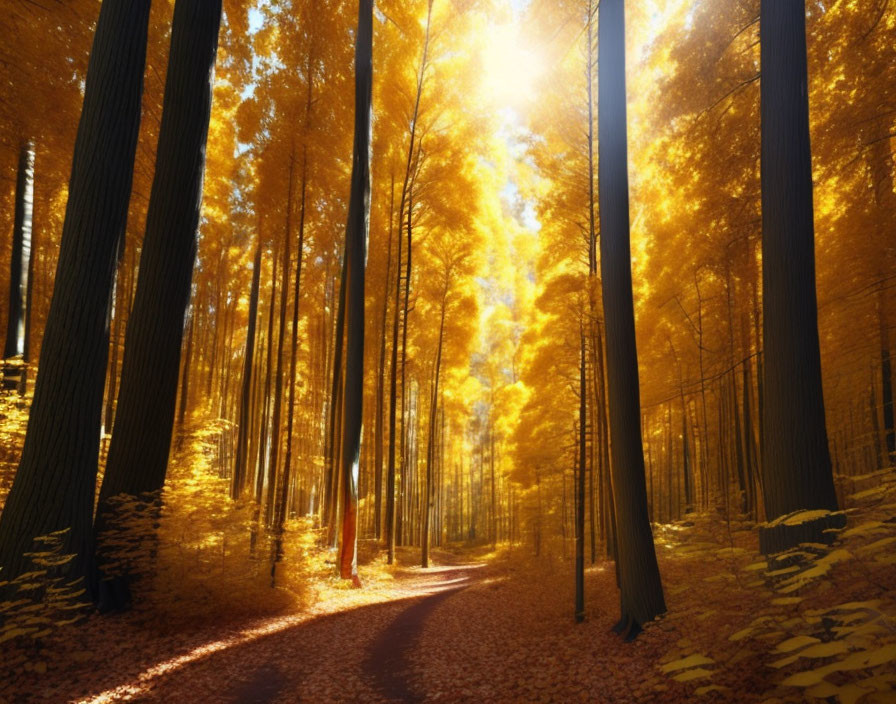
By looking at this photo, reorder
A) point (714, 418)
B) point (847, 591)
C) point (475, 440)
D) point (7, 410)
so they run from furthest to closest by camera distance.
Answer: point (475, 440) → point (714, 418) → point (7, 410) → point (847, 591)

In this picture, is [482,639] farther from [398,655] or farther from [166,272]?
[166,272]

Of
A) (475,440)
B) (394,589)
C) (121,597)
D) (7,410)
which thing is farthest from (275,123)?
(475,440)

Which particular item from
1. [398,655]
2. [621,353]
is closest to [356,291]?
[621,353]

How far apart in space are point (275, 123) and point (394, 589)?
1048cm

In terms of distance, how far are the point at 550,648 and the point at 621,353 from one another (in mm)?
4060

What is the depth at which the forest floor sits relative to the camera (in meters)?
2.52

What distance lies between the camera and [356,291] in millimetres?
10484

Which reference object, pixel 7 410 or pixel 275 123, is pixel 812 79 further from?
pixel 7 410

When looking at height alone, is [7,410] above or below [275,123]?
below

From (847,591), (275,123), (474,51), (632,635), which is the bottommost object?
(632,635)

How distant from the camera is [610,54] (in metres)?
6.14

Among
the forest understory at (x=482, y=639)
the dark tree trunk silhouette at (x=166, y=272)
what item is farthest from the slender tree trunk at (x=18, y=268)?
the dark tree trunk silhouette at (x=166, y=272)

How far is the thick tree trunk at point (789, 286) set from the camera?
429 centimetres

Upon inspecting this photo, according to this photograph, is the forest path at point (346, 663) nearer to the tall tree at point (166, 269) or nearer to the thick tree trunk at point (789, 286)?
the tall tree at point (166, 269)
